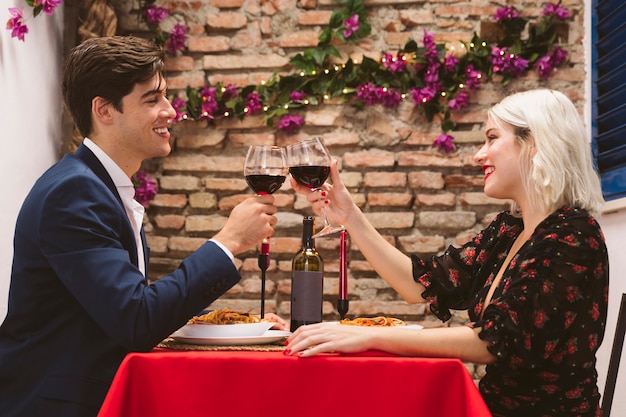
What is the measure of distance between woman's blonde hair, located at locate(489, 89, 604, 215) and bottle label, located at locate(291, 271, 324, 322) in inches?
22.9

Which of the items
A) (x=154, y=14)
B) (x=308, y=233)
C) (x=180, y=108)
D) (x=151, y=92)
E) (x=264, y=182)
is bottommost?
(x=308, y=233)

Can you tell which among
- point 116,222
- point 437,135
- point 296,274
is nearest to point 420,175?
point 437,135

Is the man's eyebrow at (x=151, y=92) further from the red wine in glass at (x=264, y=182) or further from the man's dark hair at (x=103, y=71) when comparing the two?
the red wine in glass at (x=264, y=182)

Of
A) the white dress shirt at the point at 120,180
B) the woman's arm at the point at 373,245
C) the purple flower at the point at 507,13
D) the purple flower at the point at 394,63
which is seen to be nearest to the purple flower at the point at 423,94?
the purple flower at the point at 394,63

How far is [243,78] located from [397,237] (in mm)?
1028

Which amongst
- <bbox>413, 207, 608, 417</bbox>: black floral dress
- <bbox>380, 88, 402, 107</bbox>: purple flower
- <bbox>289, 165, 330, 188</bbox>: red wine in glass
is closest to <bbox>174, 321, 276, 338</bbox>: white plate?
→ <bbox>289, 165, 330, 188</bbox>: red wine in glass

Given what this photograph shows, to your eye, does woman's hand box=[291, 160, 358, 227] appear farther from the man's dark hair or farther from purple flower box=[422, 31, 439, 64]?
purple flower box=[422, 31, 439, 64]

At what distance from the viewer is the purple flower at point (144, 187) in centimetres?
309

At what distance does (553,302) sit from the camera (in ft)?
4.59

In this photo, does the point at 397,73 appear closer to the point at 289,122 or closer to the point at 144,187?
the point at 289,122

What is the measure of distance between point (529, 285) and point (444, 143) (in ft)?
5.45

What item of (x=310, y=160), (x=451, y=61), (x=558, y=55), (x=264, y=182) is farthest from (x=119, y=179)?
(x=558, y=55)

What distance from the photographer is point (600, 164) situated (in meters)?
2.78

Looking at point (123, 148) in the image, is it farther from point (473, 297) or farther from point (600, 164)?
point (600, 164)
